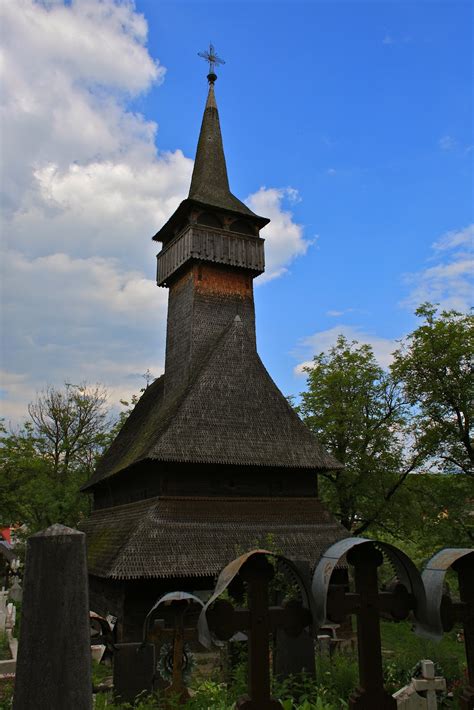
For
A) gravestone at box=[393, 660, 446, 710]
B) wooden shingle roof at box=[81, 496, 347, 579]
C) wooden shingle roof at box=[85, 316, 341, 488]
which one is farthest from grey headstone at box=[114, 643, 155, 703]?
wooden shingle roof at box=[85, 316, 341, 488]

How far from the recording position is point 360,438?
23750 millimetres

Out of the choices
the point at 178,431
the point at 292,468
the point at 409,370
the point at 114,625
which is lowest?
the point at 114,625

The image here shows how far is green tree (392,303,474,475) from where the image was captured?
19.0 metres

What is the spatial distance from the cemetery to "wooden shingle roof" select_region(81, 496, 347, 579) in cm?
5

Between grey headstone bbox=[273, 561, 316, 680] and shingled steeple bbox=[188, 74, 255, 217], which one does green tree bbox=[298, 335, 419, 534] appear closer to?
shingled steeple bbox=[188, 74, 255, 217]

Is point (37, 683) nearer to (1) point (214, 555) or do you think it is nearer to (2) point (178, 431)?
(1) point (214, 555)

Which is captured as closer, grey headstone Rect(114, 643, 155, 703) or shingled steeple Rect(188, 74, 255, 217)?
grey headstone Rect(114, 643, 155, 703)

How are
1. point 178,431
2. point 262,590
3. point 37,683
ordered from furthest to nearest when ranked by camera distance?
point 178,431, point 262,590, point 37,683

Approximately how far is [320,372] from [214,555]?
12.8 meters

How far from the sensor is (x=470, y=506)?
62.5ft

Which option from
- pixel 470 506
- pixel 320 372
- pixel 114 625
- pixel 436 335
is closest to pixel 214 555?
pixel 114 625

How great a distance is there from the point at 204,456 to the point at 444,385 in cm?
918

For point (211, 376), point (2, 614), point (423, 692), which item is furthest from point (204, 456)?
point (423, 692)

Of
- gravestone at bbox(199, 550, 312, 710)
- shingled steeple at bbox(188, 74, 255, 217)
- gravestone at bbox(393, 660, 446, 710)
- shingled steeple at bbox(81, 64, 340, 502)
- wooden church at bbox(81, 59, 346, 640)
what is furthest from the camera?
shingled steeple at bbox(188, 74, 255, 217)
